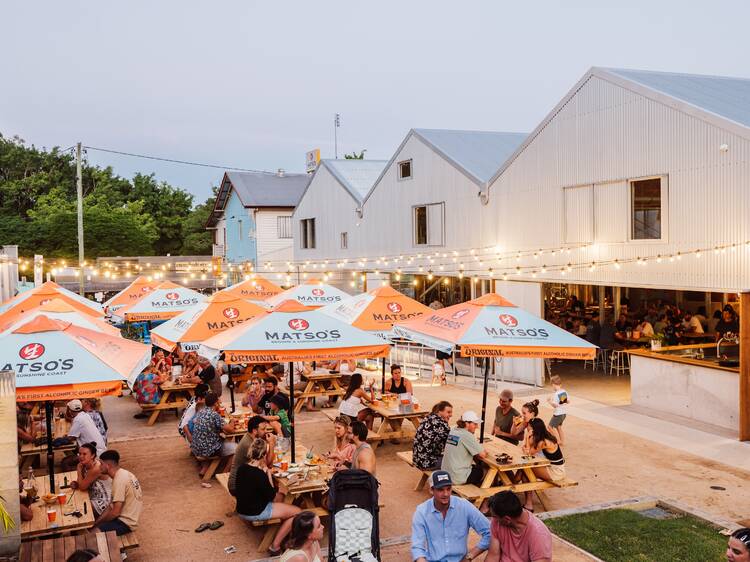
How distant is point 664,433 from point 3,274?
22216 mm

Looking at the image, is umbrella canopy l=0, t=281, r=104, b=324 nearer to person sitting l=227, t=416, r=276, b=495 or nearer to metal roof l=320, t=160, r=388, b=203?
person sitting l=227, t=416, r=276, b=495

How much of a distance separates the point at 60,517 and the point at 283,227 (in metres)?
33.5

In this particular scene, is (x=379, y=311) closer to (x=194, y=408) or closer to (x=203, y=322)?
(x=203, y=322)

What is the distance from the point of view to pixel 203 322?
42.9 feet

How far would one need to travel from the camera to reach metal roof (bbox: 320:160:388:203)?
29.1 metres

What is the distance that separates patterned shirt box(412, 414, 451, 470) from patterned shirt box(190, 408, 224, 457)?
10.2ft

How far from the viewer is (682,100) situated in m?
14.3

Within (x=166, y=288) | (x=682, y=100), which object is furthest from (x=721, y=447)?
(x=166, y=288)

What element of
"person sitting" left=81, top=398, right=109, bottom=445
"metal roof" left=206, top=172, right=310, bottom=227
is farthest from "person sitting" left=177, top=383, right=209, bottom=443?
"metal roof" left=206, top=172, right=310, bottom=227

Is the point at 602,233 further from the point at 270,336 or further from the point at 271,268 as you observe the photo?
the point at 271,268

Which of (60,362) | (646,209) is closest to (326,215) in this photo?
(646,209)

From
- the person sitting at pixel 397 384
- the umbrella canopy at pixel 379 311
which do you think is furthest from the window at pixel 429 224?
the person sitting at pixel 397 384

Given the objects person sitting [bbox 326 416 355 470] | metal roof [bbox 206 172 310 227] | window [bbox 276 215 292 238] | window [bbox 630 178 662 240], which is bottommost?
person sitting [bbox 326 416 355 470]

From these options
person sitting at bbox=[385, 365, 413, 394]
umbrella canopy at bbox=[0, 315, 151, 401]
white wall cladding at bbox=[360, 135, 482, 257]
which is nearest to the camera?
umbrella canopy at bbox=[0, 315, 151, 401]
